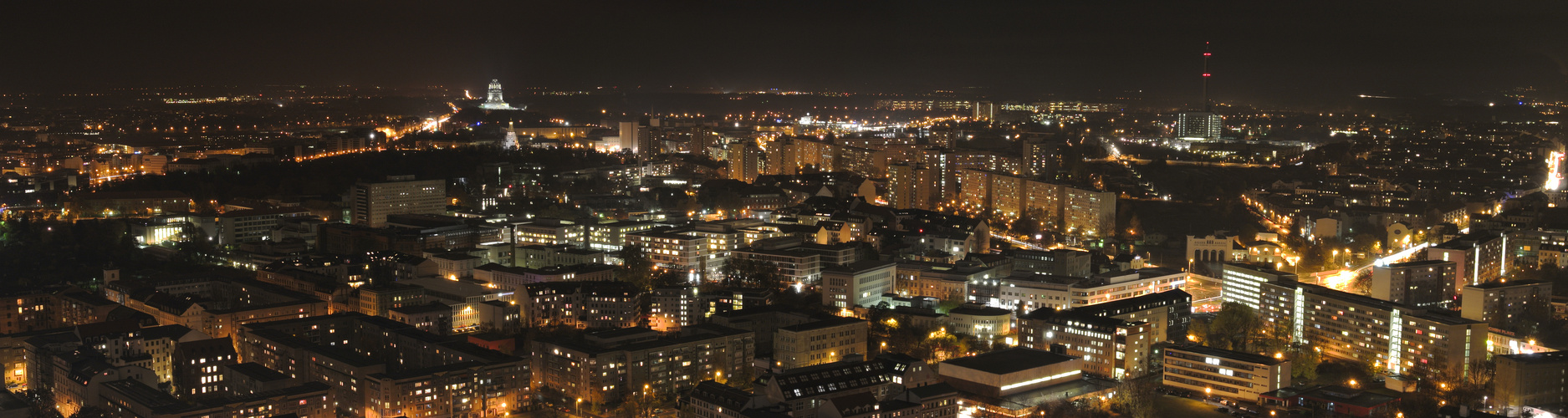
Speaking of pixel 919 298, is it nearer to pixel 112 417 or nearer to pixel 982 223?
pixel 982 223

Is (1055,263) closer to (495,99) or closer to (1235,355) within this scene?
(1235,355)

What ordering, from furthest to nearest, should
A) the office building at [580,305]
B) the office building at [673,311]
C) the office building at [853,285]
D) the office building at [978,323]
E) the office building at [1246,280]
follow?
the office building at [1246,280], the office building at [853,285], the office building at [673,311], the office building at [580,305], the office building at [978,323]

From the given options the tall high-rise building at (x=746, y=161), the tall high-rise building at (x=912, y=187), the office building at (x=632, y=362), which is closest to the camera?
the office building at (x=632, y=362)

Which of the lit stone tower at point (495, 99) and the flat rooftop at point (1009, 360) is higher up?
the lit stone tower at point (495, 99)

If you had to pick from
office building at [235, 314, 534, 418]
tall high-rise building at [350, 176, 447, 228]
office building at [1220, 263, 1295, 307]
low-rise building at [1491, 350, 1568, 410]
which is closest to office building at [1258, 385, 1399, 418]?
low-rise building at [1491, 350, 1568, 410]

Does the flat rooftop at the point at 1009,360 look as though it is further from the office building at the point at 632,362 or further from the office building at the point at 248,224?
the office building at the point at 248,224

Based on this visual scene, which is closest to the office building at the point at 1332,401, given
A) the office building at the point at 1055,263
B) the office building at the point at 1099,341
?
the office building at the point at 1099,341

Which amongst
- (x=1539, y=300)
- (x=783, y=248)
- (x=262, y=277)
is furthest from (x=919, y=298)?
(x=262, y=277)

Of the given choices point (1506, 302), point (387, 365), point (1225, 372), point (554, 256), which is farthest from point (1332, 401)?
point (554, 256)

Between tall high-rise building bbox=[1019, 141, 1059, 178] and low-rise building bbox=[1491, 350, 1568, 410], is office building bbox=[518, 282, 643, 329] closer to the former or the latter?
low-rise building bbox=[1491, 350, 1568, 410]
